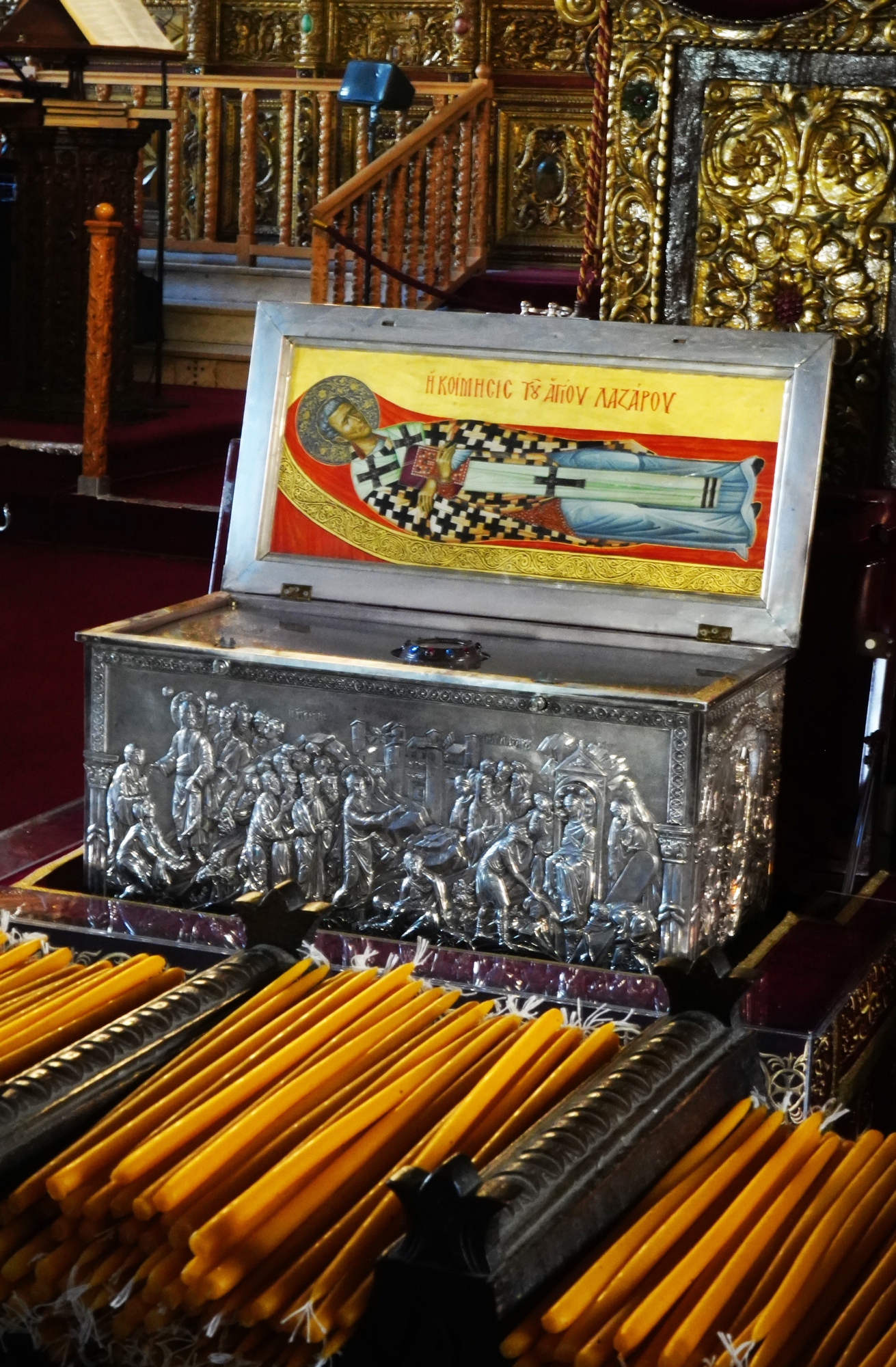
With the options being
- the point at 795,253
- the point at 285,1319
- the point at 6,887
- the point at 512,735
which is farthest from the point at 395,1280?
the point at 795,253

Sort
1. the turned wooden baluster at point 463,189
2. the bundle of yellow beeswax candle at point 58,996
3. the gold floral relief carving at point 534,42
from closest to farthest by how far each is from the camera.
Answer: the bundle of yellow beeswax candle at point 58,996 → the turned wooden baluster at point 463,189 → the gold floral relief carving at point 534,42

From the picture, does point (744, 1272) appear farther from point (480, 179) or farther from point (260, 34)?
point (260, 34)

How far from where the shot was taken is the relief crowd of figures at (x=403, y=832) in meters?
2.45

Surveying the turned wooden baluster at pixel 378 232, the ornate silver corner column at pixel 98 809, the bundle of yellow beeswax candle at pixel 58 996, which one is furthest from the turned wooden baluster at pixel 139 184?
the bundle of yellow beeswax candle at pixel 58 996

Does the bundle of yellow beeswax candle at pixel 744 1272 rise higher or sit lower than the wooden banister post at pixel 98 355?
lower

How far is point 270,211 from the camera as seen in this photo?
30.6 feet

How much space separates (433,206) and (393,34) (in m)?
2.16

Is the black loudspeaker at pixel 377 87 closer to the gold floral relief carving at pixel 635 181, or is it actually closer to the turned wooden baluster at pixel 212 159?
the turned wooden baluster at pixel 212 159

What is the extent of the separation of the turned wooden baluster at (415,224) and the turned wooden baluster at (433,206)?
1.4 inches

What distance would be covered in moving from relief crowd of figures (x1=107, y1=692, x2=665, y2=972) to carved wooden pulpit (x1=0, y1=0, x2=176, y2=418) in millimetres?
4737

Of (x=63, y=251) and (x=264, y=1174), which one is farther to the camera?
(x=63, y=251)

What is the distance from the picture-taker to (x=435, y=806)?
8.31 ft

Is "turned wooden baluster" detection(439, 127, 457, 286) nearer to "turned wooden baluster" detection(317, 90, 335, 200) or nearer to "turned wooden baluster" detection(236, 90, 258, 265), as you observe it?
"turned wooden baluster" detection(317, 90, 335, 200)

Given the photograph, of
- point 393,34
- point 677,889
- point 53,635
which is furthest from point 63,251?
point 677,889
